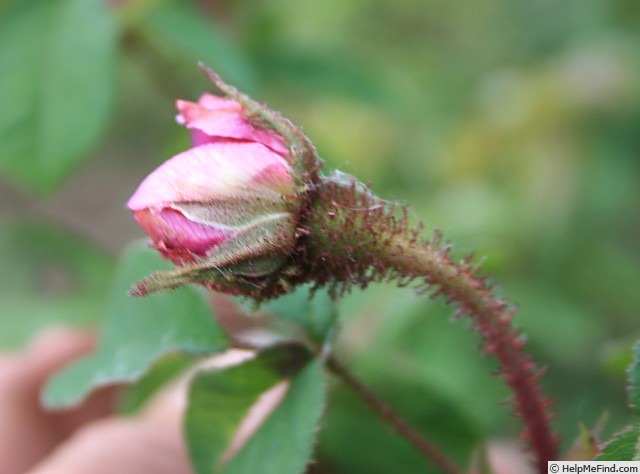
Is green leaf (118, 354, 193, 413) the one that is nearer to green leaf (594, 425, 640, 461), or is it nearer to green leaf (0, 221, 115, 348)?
green leaf (0, 221, 115, 348)

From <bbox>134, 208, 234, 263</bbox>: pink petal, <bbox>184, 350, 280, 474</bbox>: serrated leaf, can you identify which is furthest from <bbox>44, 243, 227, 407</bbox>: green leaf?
<bbox>134, 208, 234, 263</bbox>: pink petal

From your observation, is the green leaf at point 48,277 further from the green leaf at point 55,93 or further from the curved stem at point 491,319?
the curved stem at point 491,319

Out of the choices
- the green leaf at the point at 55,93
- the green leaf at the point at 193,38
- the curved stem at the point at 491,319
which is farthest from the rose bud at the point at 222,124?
the green leaf at the point at 193,38

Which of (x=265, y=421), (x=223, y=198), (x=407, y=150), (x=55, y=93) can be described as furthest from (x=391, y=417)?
(x=407, y=150)

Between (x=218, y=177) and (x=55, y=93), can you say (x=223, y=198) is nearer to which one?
(x=218, y=177)

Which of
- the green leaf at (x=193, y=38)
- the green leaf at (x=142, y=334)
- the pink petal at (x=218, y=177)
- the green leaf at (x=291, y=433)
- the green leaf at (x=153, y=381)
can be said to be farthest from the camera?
the green leaf at (x=193, y=38)

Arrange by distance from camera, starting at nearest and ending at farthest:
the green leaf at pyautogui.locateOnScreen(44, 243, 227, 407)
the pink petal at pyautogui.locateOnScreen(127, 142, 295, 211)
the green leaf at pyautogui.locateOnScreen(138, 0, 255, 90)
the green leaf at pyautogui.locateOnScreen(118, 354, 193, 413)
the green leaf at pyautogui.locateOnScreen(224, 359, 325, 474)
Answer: the pink petal at pyautogui.locateOnScreen(127, 142, 295, 211) → the green leaf at pyautogui.locateOnScreen(224, 359, 325, 474) → the green leaf at pyautogui.locateOnScreen(44, 243, 227, 407) → the green leaf at pyautogui.locateOnScreen(118, 354, 193, 413) → the green leaf at pyautogui.locateOnScreen(138, 0, 255, 90)

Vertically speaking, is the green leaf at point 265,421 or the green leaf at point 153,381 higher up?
the green leaf at point 153,381
